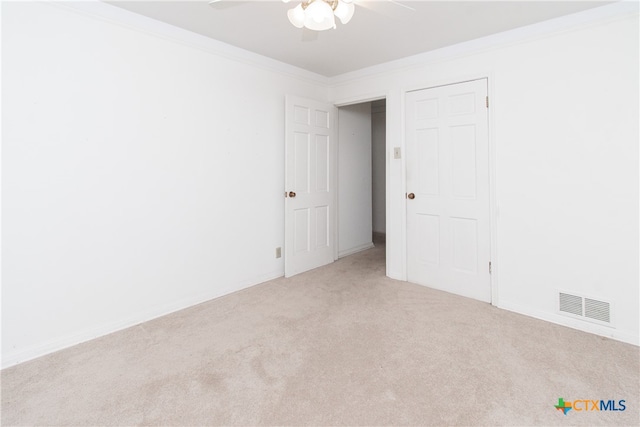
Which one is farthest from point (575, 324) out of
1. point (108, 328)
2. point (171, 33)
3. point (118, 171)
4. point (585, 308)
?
point (171, 33)

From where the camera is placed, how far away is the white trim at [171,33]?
229 centimetres

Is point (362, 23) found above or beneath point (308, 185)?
above

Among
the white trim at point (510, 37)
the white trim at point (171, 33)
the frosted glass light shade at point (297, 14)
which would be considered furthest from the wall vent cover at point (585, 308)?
the white trim at point (171, 33)

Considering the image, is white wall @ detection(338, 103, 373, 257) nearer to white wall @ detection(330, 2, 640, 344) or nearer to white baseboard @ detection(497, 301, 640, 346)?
white wall @ detection(330, 2, 640, 344)

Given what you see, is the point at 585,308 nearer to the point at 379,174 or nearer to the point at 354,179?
the point at 354,179

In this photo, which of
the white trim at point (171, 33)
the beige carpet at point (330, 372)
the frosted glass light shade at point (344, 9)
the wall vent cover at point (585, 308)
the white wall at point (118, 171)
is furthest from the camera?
the wall vent cover at point (585, 308)

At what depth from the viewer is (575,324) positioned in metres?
2.54

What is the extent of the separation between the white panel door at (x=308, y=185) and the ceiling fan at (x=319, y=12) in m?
1.85

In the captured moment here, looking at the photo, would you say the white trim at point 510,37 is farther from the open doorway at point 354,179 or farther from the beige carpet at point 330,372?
the beige carpet at point 330,372

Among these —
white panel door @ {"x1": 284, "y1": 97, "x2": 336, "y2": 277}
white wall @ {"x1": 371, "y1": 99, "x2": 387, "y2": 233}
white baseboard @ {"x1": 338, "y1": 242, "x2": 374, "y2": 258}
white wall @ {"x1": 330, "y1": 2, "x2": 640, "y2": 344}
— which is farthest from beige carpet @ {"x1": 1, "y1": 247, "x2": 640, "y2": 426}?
white wall @ {"x1": 371, "y1": 99, "x2": 387, "y2": 233}

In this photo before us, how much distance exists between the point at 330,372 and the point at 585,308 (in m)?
2.02

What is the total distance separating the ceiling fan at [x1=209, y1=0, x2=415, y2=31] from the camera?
1657mm

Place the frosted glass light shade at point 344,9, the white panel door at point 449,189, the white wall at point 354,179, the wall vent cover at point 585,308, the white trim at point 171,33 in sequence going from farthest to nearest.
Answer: the white wall at point 354,179
the white panel door at point 449,189
the wall vent cover at point 585,308
the white trim at point 171,33
the frosted glass light shade at point 344,9

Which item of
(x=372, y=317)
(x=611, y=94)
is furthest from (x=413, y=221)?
(x=611, y=94)
